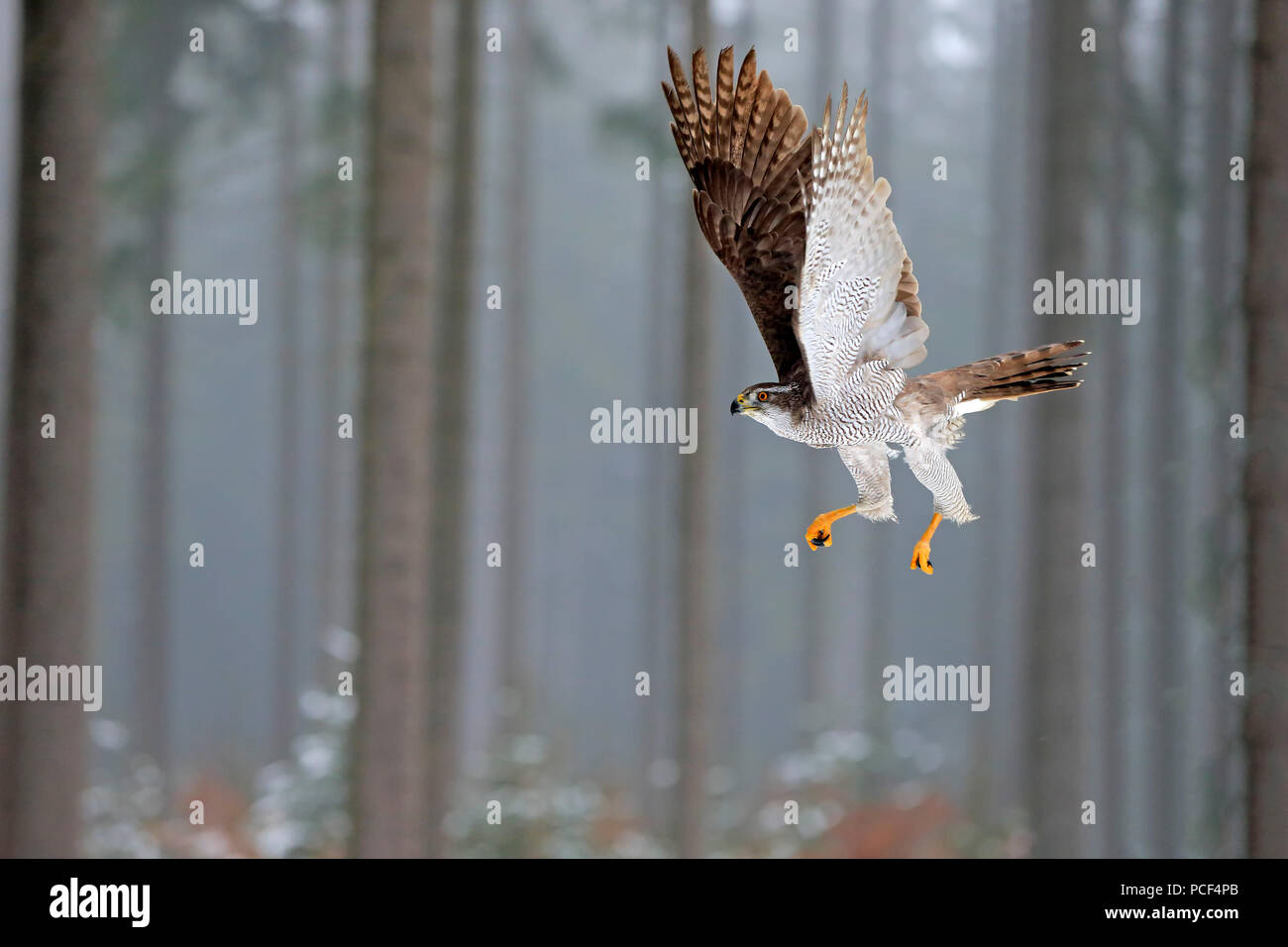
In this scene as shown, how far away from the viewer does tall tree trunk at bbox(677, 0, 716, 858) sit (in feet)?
23.5

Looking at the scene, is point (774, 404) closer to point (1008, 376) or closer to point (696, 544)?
point (1008, 376)

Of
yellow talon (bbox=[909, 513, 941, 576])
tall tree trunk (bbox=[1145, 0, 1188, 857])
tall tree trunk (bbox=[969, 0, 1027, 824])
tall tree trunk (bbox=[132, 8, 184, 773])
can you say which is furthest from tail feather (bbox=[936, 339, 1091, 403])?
tall tree trunk (bbox=[969, 0, 1027, 824])

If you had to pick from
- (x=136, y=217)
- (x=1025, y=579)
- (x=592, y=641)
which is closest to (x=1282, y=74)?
(x=1025, y=579)

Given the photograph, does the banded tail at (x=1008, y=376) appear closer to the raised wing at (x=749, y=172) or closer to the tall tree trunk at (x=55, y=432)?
the raised wing at (x=749, y=172)

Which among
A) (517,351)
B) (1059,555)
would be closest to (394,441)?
(1059,555)

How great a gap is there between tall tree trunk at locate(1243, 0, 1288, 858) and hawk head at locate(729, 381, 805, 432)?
3.10 m

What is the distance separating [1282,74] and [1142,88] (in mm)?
3960

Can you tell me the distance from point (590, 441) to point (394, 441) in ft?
22.9

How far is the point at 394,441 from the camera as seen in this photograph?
18.1 feet

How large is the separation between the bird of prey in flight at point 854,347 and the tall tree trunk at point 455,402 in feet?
15.2

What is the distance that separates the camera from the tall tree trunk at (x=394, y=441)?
550 cm

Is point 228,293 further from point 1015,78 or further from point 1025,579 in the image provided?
point 1015,78

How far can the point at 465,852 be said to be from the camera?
27.1 ft

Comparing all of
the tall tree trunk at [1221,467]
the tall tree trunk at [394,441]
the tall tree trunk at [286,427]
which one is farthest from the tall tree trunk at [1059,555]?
the tall tree trunk at [286,427]
